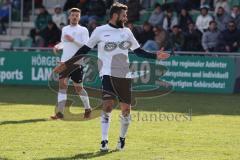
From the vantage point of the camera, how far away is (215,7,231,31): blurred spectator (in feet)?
80.4

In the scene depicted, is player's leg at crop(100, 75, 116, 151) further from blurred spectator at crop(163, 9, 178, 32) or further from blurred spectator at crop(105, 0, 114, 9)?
blurred spectator at crop(105, 0, 114, 9)

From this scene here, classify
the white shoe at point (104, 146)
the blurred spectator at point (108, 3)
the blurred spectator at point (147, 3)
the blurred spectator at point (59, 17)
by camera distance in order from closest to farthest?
1. the white shoe at point (104, 146)
2. the blurred spectator at point (108, 3)
3. the blurred spectator at point (59, 17)
4. the blurred spectator at point (147, 3)

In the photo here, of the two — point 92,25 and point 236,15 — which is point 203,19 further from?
point 92,25

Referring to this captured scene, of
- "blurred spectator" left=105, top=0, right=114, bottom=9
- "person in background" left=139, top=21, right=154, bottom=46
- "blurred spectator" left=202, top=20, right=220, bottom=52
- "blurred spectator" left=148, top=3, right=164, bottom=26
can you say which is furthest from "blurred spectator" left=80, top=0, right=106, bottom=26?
"blurred spectator" left=202, top=20, right=220, bottom=52

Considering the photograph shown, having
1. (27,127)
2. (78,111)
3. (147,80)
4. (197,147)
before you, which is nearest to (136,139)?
(197,147)

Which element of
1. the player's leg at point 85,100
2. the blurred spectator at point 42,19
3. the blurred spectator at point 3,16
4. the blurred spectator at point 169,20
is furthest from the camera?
the blurred spectator at point 3,16

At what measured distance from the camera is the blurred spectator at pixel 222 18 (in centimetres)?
2452

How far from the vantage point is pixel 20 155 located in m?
10.7

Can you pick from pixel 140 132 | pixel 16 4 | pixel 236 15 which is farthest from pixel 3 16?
pixel 140 132

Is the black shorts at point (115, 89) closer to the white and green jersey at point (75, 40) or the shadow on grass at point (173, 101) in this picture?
the white and green jersey at point (75, 40)

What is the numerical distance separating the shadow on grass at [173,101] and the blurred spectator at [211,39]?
213cm

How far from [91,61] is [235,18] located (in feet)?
17.8

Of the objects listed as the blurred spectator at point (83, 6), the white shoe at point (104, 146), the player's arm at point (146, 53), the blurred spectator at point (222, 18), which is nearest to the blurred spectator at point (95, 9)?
the blurred spectator at point (83, 6)

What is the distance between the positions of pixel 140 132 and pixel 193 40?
36.6 ft
